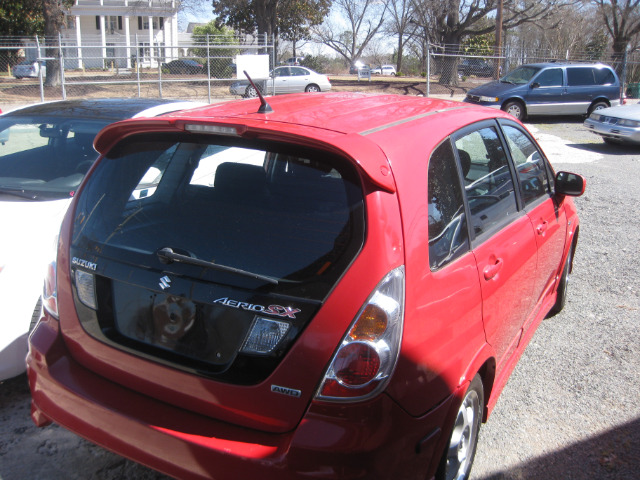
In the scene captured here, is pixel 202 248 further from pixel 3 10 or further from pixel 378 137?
pixel 3 10

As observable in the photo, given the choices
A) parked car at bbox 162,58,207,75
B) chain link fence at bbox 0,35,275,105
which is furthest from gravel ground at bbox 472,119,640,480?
parked car at bbox 162,58,207,75

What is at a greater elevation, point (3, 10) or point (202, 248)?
point (3, 10)

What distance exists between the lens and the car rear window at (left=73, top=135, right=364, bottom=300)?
2.04 meters

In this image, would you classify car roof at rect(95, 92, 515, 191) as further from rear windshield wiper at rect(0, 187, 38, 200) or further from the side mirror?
rear windshield wiper at rect(0, 187, 38, 200)

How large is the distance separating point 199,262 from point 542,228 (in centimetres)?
225

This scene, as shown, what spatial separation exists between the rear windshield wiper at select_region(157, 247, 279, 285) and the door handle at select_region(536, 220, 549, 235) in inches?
78.7

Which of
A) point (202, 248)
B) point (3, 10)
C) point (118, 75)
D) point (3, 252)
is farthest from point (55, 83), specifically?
point (202, 248)

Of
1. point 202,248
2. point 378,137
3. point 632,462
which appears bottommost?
point 632,462

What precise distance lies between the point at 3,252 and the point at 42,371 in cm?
116

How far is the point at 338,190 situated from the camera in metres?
2.08

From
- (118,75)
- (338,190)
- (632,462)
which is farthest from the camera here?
(118,75)

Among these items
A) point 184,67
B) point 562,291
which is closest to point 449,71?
point 184,67

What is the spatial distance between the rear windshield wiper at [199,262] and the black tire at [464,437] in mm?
962

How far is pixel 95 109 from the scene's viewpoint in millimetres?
4836
